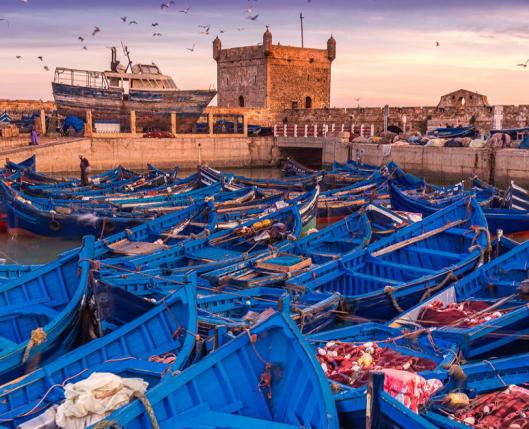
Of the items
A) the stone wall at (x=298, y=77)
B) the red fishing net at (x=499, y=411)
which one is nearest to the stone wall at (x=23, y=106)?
the stone wall at (x=298, y=77)

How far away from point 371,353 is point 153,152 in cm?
3091

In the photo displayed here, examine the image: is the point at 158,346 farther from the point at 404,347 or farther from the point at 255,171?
the point at 255,171

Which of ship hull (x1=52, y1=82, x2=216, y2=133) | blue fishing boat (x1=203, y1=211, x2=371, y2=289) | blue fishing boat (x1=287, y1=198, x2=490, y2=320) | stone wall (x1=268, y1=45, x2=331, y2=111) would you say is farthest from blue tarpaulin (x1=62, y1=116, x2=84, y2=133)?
blue fishing boat (x1=287, y1=198, x2=490, y2=320)

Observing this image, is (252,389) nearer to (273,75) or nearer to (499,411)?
(499,411)

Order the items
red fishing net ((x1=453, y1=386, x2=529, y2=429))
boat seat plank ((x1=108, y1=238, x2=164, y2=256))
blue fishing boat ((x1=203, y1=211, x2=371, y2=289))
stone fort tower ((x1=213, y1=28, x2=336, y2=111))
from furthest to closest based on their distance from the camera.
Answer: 1. stone fort tower ((x1=213, y1=28, x2=336, y2=111))
2. boat seat plank ((x1=108, y1=238, x2=164, y2=256))
3. blue fishing boat ((x1=203, y1=211, x2=371, y2=289))
4. red fishing net ((x1=453, y1=386, x2=529, y2=429))

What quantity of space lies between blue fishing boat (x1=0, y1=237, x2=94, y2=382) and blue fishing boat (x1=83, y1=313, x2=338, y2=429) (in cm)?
197

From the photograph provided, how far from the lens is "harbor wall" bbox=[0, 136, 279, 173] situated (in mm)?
31891

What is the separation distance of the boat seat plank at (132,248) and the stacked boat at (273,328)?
46 mm

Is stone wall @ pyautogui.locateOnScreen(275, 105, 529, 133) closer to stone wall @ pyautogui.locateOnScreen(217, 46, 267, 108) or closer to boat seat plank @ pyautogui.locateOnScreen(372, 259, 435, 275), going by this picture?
stone wall @ pyautogui.locateOnScreen(217, 46, 267, 108)

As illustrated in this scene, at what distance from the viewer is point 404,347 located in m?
7.07

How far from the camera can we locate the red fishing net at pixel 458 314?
8.00 metres

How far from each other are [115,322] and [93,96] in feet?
111

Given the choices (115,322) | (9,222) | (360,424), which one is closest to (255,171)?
(9,222)

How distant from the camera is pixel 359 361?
6512mm
